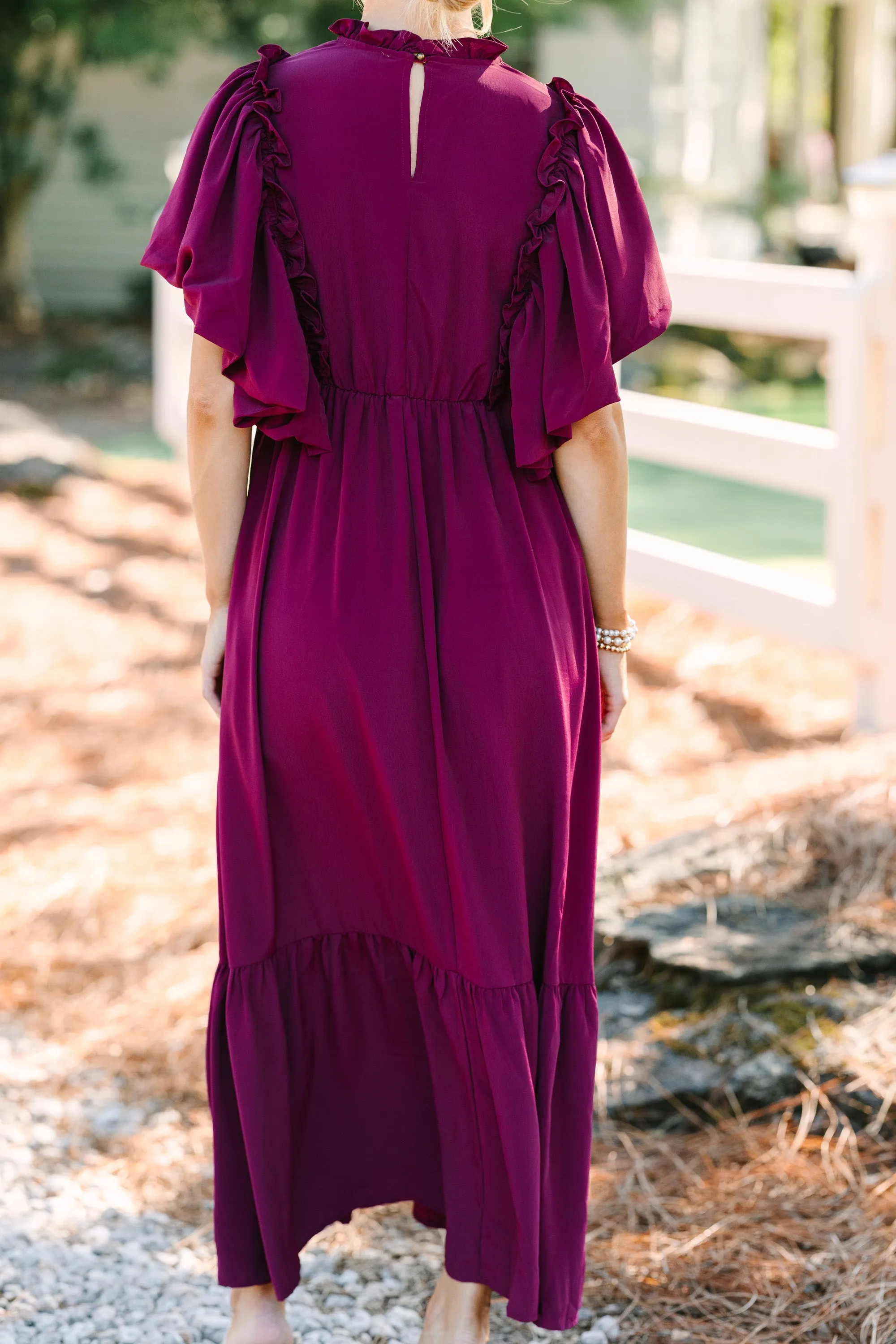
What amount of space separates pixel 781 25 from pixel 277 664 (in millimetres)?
18538

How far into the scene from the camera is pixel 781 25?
59.2 ft

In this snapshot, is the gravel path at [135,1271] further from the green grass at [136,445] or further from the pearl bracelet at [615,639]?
the green grass at [136,445]

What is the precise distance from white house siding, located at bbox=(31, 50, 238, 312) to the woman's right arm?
13116mm

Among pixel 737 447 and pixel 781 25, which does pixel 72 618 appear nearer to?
pixel 737 447

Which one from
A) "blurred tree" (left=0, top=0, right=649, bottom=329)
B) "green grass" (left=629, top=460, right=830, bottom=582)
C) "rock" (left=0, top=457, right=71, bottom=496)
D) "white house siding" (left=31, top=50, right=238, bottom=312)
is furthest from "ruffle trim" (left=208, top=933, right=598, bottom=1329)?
"white house siding" (left=31, top=50, right=238, bottom=312)

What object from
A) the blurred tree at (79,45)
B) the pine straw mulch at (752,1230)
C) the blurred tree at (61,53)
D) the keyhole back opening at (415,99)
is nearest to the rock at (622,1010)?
the pine straw mulch at (752,1230)

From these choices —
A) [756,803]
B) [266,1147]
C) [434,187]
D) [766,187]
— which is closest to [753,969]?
[756,803]

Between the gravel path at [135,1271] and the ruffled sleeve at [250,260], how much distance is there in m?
1.29

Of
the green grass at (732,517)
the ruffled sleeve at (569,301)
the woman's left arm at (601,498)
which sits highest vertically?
the ruffled sleeve at (569,301)

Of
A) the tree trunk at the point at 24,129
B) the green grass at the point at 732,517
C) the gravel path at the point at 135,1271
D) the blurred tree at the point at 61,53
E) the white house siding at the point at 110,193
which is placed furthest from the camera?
the white house siding at the point at 110,193

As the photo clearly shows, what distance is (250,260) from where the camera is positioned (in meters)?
1.70

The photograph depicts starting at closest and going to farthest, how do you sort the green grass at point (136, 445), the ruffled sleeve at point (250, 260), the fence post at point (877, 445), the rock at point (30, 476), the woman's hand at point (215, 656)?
the ruffled sleeve at point (250, 260) < the woman's hand at point (215, 656) < the fence post at point (877, 445) < the rock at point (30, 476) < the green grass at point (136, 445)

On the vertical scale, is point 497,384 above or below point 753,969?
above

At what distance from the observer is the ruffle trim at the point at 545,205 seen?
175 centimetres
